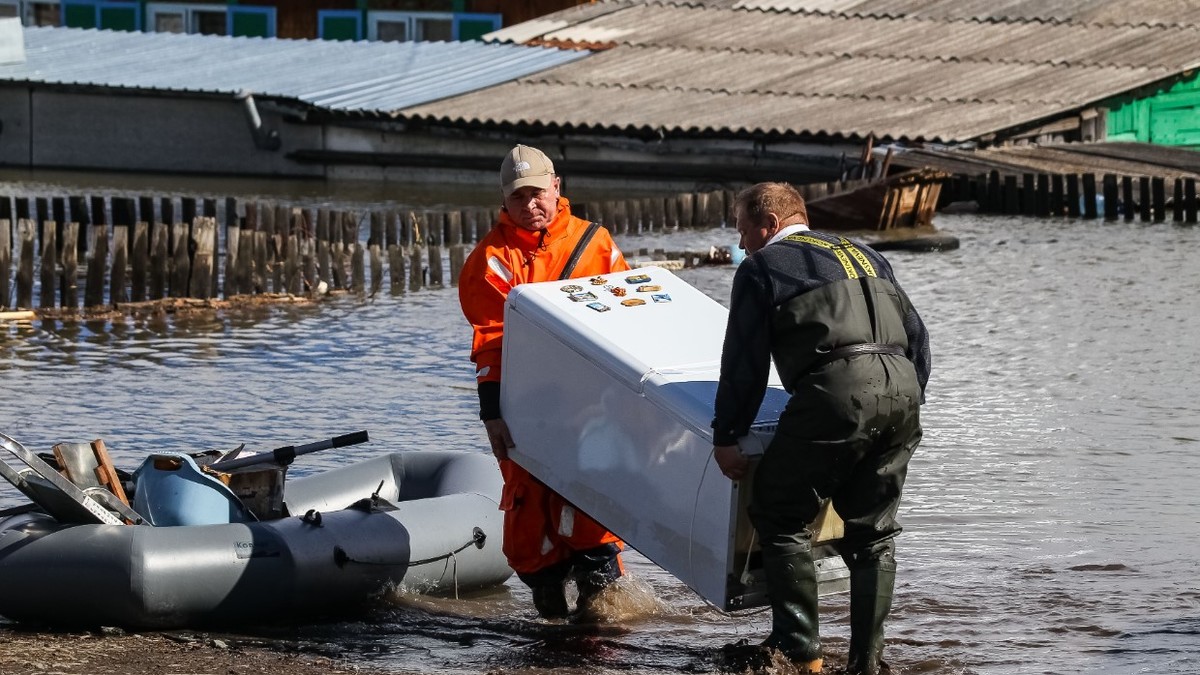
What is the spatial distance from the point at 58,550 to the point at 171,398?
16.9 ft

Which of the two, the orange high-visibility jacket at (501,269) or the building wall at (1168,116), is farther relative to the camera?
the building wall at (1168,116)

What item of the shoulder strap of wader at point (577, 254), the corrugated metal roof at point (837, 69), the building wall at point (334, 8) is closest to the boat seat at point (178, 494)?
the shoulder strap of wader at point (577, 254)

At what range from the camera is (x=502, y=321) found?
6.22 metres

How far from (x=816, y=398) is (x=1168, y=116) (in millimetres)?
26248

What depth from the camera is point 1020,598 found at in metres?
6.94

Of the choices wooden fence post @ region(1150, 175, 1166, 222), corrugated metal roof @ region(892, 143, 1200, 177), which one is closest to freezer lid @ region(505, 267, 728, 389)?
wooden fence post @ region(1150, 175, 1166, 222)

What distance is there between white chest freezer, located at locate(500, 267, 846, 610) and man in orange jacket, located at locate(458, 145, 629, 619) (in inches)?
4.8

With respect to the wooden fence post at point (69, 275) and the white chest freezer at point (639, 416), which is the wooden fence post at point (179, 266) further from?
the white chest freezer at point (639, 416)

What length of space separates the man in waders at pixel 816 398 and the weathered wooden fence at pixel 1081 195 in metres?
18.1

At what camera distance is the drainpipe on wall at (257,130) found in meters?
31.3

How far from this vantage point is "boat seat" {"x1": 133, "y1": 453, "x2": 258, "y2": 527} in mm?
6633

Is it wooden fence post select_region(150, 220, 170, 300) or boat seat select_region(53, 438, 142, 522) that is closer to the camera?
boat seat select_region(53, 438, 142, 522)

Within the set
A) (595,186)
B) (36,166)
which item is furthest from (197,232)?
(36,166)

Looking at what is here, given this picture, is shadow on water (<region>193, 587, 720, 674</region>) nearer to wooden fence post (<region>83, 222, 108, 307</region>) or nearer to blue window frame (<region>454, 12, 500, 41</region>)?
wooden fence post (<region>83, 222, 108, 307</region>)
